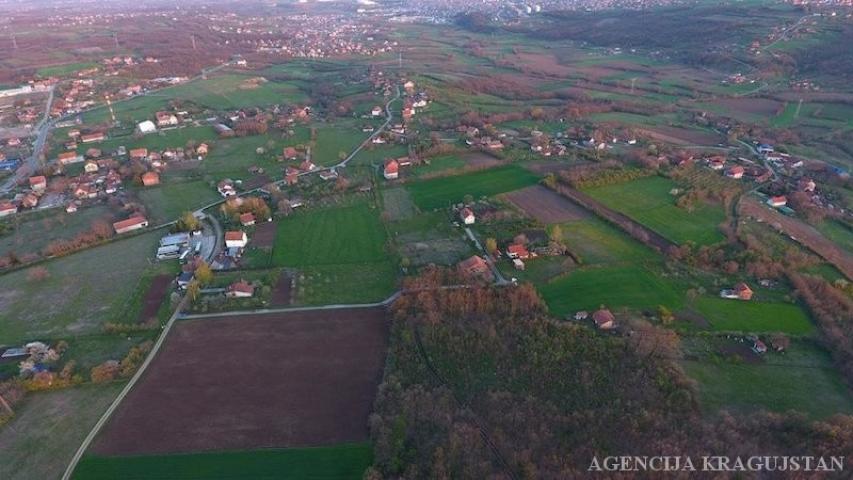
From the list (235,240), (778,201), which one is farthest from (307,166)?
(778,201)

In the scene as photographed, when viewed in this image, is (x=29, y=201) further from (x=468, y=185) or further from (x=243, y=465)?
(x=468, y=185)

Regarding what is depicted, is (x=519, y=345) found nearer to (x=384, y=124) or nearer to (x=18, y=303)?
(x=18, y=303)

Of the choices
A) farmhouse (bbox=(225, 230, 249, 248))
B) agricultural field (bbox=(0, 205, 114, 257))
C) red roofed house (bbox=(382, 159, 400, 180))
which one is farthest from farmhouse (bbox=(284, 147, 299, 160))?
farmhouse (bbox=(225, 230, 249, 248))

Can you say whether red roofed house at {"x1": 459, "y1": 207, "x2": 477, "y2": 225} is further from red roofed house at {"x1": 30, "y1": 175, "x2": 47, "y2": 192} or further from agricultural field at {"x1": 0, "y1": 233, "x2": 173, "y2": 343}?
red roofed house at {"x1": 30, "y1": 175, "x2": 47, "y2": 192}

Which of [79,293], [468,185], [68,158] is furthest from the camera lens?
[68,158]

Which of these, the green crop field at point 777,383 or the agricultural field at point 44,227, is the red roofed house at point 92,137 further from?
the green crop field at point 777,383

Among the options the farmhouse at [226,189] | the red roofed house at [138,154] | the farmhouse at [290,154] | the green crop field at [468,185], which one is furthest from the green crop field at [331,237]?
the red roofed house at [138,154]
